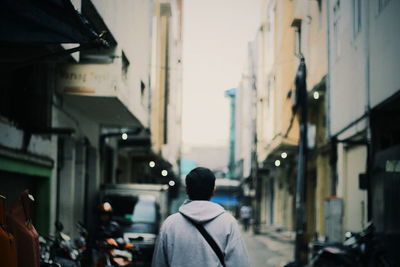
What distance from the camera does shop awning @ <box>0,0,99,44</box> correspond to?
659 centimetres

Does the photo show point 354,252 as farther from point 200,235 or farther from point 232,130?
point 232,130

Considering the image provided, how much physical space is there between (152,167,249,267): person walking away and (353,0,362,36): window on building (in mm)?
11597

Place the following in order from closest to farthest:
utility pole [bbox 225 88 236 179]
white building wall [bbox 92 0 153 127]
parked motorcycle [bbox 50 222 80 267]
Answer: parked motorcycle [bbox 50 222 80 267] → white building wall [bbox 92 0 153 127] → utility pole [bbox 225 88 236 179]

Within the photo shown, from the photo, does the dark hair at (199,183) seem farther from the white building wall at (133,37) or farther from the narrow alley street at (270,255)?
the narrow alley street at (270,255)

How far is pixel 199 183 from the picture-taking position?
5062 millimetres

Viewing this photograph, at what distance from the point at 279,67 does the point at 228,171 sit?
80405 millimetres

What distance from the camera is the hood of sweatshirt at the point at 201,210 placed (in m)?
4.98

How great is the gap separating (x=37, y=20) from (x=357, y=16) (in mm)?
10933

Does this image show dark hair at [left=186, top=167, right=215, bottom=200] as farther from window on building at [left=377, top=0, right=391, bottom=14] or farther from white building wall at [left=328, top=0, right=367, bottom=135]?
white building wall at [left=328, top=0, right=367, bottom=135]

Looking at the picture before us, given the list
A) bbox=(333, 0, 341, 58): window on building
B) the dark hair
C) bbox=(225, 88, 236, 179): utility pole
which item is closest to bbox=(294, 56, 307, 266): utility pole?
bbox=(333, 0, 341, 58): window on building

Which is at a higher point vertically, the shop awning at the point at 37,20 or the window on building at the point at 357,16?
the window on building at the point at 357,16

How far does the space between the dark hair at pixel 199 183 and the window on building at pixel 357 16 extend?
11567 millimetres

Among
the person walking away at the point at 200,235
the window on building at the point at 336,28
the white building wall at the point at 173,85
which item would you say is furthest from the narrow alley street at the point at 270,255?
the white building wall at the point at 173,85

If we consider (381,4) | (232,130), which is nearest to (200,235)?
(381,4)
